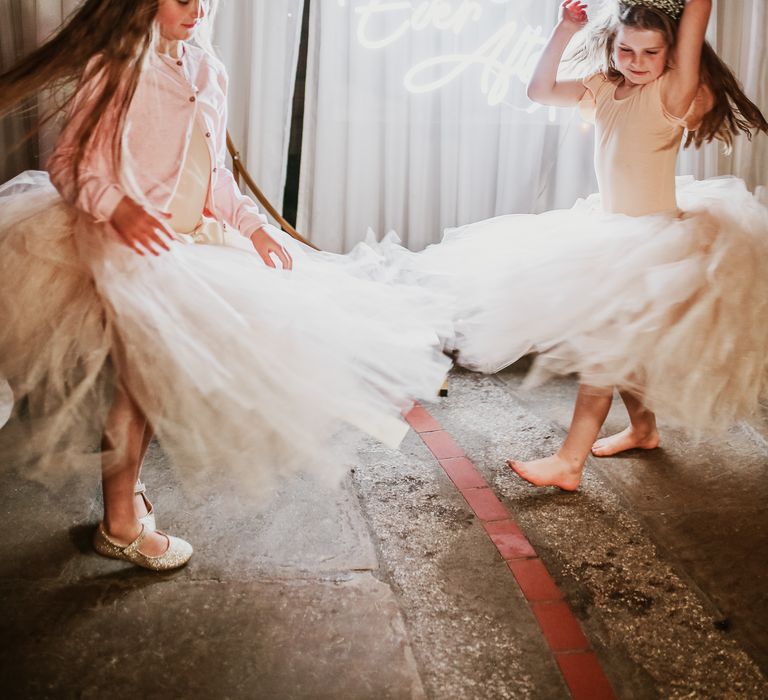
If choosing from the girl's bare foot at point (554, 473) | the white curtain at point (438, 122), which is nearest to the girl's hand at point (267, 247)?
the girl's bare foot at point (554, 473)

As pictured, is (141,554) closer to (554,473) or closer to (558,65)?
(554,473)

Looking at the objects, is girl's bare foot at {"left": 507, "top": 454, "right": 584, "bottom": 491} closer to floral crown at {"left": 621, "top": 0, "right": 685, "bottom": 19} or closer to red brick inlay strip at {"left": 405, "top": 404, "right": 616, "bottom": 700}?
red brick inlay strip at {"left": 405, "top": 404, "right": 616, "bottom": 700}

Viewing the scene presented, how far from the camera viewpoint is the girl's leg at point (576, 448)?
2.23 meters

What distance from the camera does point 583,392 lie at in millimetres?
2240

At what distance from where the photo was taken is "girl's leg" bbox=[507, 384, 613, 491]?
7.32 feet

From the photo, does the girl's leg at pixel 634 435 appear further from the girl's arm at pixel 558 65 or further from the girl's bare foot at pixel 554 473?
the girl's arm at pixel 558 65

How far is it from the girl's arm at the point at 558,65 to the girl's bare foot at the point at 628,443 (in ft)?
3.81

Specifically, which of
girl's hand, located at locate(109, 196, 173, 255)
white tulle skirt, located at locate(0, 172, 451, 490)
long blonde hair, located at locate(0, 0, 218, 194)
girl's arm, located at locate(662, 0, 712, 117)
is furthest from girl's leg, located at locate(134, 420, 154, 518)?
girl's arm, located at locate(662, 0, 712, 117)

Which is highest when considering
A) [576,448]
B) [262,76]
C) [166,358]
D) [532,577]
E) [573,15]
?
[573,15]

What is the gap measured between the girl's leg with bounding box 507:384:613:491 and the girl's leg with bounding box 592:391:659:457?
0.27 metres

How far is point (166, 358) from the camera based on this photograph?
153 cm

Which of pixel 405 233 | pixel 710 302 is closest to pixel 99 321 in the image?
pixel 710 302

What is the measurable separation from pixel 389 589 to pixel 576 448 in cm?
82

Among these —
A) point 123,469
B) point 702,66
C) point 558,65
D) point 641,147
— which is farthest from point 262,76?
point 123,469
